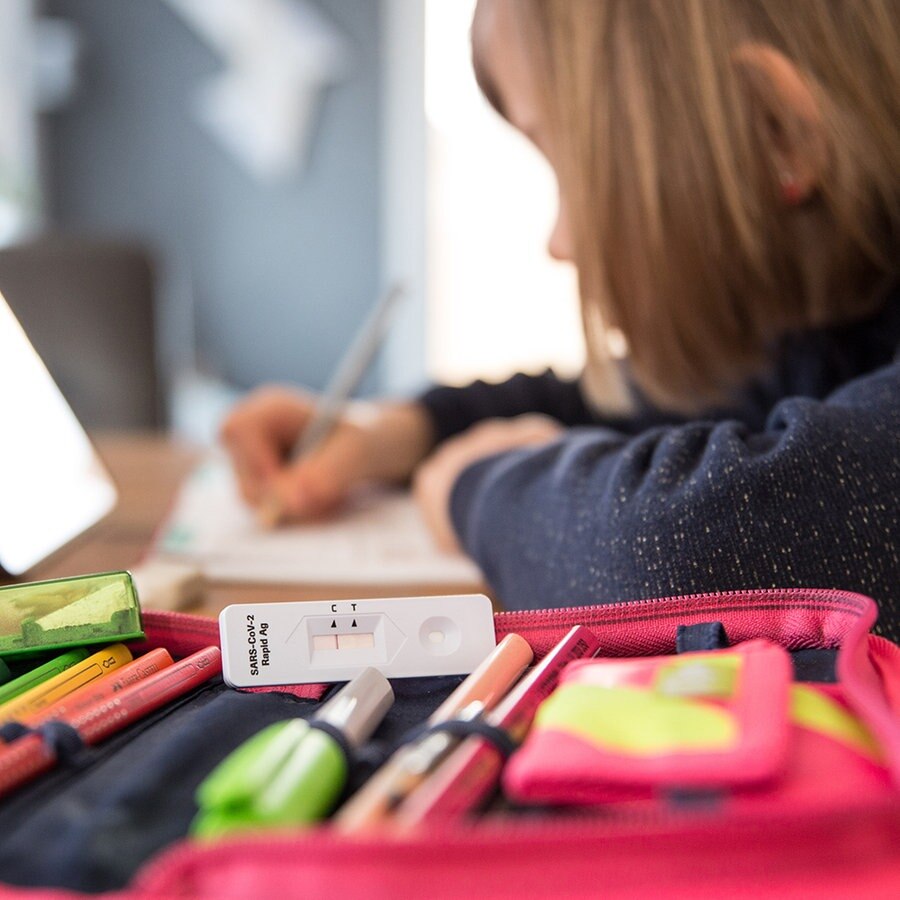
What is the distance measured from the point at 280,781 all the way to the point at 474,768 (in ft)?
0.14

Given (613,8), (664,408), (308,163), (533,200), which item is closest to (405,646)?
(613,8)

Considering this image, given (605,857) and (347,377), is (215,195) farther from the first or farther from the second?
(605,857)

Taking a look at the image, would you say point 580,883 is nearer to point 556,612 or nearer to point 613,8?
point 556,612

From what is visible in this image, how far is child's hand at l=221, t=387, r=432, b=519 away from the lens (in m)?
0.70

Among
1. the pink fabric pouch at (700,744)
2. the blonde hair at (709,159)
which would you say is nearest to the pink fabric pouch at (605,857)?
the pink fabric pouch at (700,744)

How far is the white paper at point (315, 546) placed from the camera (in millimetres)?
559

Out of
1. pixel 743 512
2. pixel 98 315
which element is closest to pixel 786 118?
pixel 743 512

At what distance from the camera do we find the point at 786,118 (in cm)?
55

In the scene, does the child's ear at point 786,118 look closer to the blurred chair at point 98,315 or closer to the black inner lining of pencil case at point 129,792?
the black inner lining of pencil case at point 129,792

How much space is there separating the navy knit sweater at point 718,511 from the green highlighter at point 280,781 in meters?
0.17

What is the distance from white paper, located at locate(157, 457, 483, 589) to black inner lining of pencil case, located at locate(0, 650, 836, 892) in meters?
0.26

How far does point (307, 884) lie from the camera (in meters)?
0.18

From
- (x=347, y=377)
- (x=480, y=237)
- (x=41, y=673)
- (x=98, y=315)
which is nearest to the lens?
(x=41, y=673)

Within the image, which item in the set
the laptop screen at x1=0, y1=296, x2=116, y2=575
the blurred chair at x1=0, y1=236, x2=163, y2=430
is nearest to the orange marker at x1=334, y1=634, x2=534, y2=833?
the laptop screen at x1=0, y1=296, x2=116, y2=575
